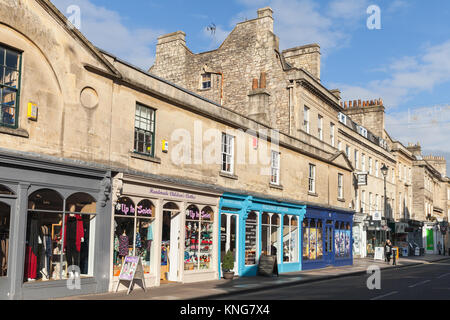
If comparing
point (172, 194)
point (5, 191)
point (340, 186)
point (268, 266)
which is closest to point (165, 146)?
A: point (172, 194)

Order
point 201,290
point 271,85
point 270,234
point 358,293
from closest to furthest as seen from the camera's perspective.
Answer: point 358,293 < point 201,290 < point 270,234 < point 271,85

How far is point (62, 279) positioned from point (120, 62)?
728 cm

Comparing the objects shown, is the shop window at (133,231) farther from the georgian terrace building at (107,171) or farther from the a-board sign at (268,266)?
the a-board sign at (268,266)

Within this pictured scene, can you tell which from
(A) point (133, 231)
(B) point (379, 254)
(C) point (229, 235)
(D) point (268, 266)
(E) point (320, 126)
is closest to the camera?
(A) point (133, 231)

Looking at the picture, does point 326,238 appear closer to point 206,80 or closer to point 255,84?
point 255,84

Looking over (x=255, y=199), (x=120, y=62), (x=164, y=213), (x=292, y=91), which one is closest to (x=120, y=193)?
(x=164, y=213)


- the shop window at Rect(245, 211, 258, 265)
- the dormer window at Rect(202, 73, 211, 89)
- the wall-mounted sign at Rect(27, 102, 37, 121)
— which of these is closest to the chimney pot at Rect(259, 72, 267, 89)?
the dormer window at Rect(202, 73, 211, 89)

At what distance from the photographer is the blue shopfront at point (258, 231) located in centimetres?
2178

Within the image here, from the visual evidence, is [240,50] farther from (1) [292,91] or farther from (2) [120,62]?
(2) [120,62]

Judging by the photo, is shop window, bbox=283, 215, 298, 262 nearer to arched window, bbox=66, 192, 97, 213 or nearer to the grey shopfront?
the grey shopfront

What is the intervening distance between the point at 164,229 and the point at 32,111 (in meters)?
7.13

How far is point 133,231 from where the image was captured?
652 inches

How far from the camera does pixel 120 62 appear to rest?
16.6 m
